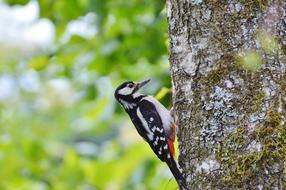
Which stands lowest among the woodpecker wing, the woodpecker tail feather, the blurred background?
the woodpecker tail feather

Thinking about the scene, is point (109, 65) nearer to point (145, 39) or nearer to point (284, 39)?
point (145, 39)

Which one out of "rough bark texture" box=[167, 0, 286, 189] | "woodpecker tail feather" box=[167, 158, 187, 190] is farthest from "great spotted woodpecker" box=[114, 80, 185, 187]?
"rough bark texture" box=[167, 0, 286, 189]

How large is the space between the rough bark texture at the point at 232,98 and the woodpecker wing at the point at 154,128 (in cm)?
50

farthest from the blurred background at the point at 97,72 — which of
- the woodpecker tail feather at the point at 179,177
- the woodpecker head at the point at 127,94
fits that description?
the woodpecker tail feather at the point at 179,177

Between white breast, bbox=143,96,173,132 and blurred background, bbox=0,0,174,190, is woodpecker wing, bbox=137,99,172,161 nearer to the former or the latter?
white breast, bbox=143,96,173,132

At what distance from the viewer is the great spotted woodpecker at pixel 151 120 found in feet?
11.8

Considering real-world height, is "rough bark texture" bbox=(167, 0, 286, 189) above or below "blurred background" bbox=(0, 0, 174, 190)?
below

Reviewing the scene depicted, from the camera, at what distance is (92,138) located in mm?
12031

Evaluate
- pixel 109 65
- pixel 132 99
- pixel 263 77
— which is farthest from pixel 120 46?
pixel 263 77

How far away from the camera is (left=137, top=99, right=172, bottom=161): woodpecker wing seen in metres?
3.58

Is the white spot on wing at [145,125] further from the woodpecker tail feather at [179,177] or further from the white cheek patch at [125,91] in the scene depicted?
the woodpecker tail feather at [179,177]

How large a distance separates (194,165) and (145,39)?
261 centimetres

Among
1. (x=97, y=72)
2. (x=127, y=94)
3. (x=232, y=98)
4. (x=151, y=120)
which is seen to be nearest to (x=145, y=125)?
(x=151, y=120)

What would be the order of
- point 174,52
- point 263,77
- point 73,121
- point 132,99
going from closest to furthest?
1. point 263,77
2. point 174,52
3. point 132,99
4. point 73,121
